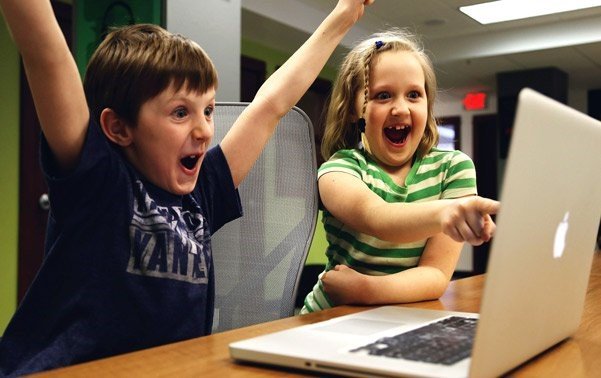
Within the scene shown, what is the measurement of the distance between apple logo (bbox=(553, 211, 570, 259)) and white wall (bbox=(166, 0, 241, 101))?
1951 mm

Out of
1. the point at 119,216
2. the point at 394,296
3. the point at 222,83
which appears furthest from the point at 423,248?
the point at 222,83

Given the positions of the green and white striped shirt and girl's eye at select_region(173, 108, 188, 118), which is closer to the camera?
girl's eye at select_region(173, 108, 188, 118)

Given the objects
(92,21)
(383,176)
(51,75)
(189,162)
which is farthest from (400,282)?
(92,21)

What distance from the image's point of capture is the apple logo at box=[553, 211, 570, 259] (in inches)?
24.5

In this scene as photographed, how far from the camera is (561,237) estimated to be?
64 centimetres

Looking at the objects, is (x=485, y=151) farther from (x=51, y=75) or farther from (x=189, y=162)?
(x=51, y=75)

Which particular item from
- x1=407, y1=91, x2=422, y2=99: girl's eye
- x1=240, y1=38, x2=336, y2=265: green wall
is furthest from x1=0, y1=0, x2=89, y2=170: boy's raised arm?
x1=240, y1=38, x2=336, y2=265: green wall

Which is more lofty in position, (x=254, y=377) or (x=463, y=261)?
(x=254, y=377)

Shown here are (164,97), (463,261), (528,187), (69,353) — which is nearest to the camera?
(528,187)

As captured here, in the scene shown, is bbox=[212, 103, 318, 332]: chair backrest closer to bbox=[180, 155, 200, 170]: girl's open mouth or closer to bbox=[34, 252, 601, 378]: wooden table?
bbox=[180, 155, 200, 170]: girl's open mouth

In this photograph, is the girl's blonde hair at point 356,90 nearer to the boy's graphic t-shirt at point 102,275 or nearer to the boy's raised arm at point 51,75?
the boy's graphic t-shirt at point 102,275

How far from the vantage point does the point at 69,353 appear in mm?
806

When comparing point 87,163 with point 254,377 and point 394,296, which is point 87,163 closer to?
point 254,377

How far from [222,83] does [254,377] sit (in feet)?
6.75
